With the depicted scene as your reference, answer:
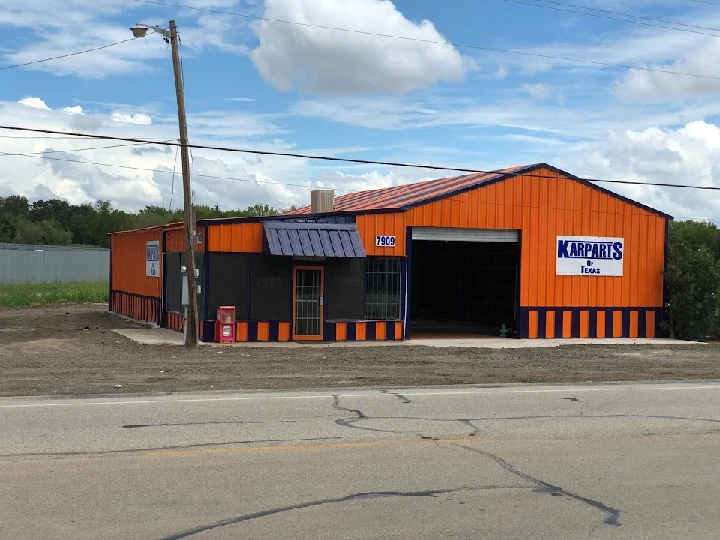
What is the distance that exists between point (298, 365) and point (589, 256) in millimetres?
11984

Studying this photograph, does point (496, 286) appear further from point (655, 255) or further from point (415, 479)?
point (415, 479)

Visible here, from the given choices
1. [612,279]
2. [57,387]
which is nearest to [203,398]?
[57,387]

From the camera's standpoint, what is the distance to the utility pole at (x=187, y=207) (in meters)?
19.9

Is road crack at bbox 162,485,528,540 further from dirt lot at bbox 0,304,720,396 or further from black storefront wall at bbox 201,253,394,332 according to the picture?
black storefront wall at bbox 201,253,394,332

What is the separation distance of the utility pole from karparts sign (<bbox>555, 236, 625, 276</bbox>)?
11.1 m

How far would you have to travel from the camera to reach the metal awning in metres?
22.0

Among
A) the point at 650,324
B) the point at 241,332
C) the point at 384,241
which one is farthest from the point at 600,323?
the point at 241,332

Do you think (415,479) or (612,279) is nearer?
(415,479)

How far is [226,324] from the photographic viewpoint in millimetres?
22031

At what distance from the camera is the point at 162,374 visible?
1565 cm

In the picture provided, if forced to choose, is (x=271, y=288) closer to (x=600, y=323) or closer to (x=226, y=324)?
(x=226, y=324)

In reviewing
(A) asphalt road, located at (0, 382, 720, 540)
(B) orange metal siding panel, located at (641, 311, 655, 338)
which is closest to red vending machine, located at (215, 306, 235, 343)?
(A) asphalt road, located at (0, 382, 720, 540)

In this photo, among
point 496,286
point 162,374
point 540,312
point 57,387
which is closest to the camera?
point 57,387

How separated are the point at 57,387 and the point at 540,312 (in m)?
15.7
